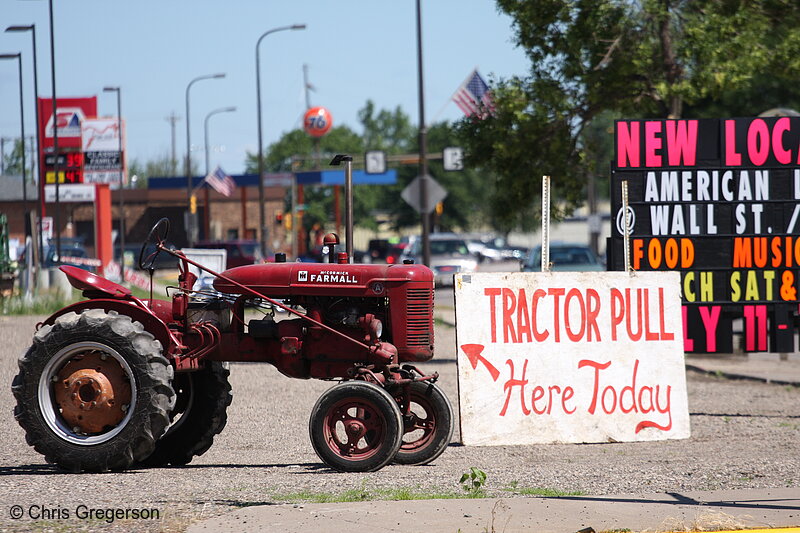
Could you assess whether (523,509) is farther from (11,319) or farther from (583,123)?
(11,319)

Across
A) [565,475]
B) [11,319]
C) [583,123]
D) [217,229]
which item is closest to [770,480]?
[565,475]

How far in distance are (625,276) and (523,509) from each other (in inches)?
171

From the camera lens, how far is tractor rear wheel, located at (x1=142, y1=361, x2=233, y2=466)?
888 cm

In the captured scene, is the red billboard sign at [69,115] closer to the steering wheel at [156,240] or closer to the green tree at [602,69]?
the green tree at [602,69]

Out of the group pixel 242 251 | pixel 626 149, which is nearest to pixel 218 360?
pixel 626 149

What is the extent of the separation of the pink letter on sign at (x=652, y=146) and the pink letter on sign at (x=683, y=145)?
0.13 meters

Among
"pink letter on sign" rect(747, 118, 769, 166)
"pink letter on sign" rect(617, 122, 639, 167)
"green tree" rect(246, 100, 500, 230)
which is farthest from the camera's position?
"green tree" rect(246, 100, 500, 230)

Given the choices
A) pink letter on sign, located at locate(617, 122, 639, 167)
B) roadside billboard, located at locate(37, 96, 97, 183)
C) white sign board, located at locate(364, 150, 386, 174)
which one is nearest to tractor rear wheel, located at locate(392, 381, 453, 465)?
pink letter on sign, located at locate(617, 122, 639, 167)

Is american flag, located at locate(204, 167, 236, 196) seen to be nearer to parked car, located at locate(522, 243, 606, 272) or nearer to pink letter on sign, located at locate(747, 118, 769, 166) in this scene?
parked car, located at locate(522, 243, 606, 272)

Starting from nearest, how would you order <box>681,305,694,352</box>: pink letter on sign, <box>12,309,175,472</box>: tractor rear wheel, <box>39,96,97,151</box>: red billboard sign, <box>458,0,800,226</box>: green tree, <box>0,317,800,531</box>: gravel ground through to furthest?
<box>0,317,800,531</box>: gravel ground → <box>12,309,175,472</box>: tractor rear wheel → <box>681,305,694,352</box>: pink letter on sign → <box>458,0,800,226</box>: green tree → <box>39,96,97,151</box>: red billboard sign

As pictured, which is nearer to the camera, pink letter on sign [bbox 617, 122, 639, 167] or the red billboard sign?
pink letter on sign [bbox 617, 122, 639, 167]

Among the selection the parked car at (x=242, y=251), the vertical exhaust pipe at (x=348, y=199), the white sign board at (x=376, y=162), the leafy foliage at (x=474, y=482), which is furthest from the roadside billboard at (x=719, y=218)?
the parked car at (x=242, y=251)

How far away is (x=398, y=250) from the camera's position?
2430 inches

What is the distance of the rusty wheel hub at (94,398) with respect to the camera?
8.18 meters
